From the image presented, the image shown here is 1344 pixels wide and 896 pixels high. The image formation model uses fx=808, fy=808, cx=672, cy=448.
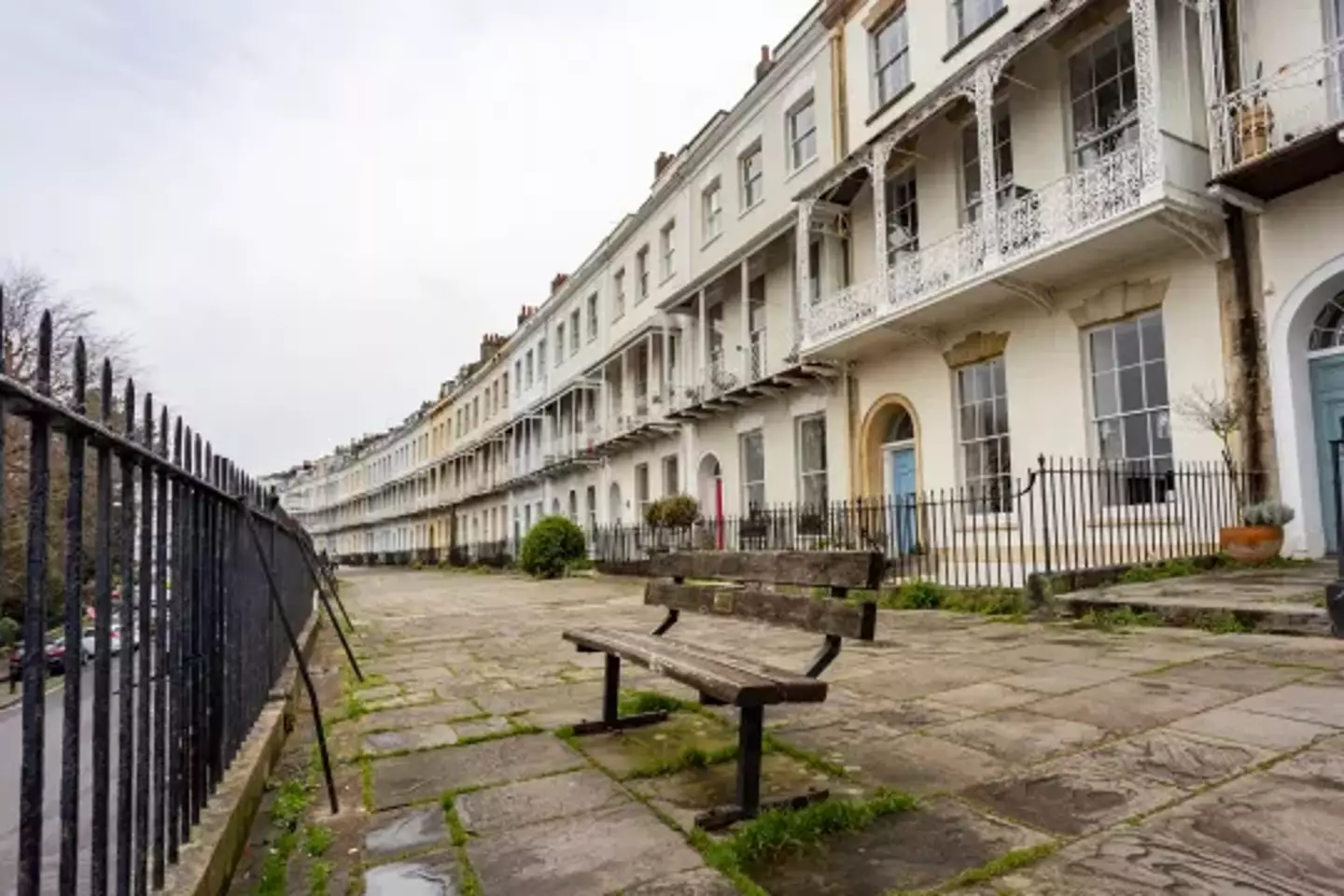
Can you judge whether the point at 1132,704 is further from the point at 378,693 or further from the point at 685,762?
the point at 378,693

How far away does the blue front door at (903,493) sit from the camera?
12.5 metres

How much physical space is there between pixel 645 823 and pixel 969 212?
1179 centimetres

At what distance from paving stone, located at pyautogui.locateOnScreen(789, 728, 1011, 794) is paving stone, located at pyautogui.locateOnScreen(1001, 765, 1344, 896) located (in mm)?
640

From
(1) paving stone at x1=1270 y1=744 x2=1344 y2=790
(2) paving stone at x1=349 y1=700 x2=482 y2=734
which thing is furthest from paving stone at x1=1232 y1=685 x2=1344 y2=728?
(2) paving stone at x1=349 y1=700 x2=482 y2=734

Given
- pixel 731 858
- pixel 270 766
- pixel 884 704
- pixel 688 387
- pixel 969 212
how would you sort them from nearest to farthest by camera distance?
pixel 731 858 < pixel 270 766 < pixel 884 704 < pixel 969 212 < pixel 688 387

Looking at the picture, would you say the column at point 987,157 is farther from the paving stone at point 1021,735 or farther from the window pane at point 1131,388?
the paving stone at point 1021,735

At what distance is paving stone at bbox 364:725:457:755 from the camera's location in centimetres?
397

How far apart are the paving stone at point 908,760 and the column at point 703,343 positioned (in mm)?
15337

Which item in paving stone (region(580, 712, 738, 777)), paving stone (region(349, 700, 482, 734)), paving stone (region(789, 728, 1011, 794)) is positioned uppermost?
paving stone (region(789, 728, 1011, 794))

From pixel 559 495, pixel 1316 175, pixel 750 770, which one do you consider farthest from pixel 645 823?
pixel 559 495

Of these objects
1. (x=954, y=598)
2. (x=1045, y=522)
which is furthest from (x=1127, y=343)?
(x=954, y=598)

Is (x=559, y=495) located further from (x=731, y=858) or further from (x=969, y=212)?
(x=731, y=858)

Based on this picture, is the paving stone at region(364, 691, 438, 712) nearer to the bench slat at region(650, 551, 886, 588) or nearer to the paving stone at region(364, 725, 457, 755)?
the paving stone at region(364, 725, 457, 755)

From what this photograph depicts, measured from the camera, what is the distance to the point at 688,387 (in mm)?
19969
